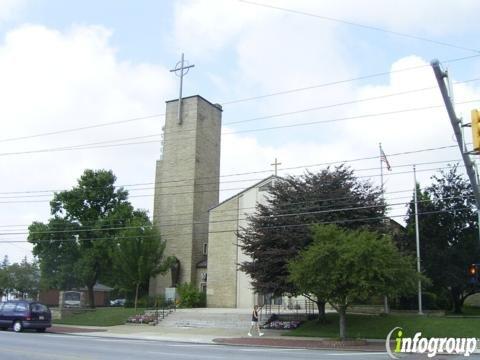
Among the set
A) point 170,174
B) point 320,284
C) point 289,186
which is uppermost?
point 170,174

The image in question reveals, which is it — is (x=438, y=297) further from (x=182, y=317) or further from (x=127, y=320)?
(x=127, y=320)

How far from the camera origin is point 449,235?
131ft

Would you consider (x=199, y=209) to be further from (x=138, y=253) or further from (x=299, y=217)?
(x=299, y=217)

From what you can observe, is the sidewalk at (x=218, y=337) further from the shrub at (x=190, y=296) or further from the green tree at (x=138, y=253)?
the shrub at (x=190, y=296)

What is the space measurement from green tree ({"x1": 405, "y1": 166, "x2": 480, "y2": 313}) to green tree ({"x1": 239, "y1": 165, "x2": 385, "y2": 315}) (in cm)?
763

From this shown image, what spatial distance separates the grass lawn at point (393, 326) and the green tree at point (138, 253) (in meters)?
16.2

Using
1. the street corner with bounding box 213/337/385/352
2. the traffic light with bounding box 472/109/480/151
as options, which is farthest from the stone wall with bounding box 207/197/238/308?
the traffic light with bounding box 472/109/480/151

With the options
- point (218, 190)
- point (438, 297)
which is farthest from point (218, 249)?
point (438, 297)

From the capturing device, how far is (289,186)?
33500 mm

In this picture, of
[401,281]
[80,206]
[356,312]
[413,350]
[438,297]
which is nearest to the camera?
[413,350]

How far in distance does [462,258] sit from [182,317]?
19207 millimetres

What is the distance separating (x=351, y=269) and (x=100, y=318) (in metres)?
20.9

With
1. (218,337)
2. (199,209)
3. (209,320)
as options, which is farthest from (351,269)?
(199,209)

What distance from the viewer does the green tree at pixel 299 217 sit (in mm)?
30797
